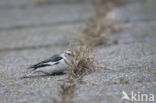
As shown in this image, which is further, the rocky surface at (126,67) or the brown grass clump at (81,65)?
the brown grass clump at (81,65)

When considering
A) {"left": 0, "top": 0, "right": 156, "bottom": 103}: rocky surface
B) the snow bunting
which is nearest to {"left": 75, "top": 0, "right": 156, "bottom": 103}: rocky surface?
{"left": 0, "top": 0, "right": 156, "bottom": 103}: rocky surface

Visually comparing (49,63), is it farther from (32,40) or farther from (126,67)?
(32,40)

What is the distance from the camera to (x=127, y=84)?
3.43 metres

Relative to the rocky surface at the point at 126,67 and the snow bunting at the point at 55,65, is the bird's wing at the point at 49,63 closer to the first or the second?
the snow bunting at the point at 55,65

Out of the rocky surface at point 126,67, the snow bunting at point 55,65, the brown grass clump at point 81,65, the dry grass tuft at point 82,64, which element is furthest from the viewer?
the snow bunting at point 55,65

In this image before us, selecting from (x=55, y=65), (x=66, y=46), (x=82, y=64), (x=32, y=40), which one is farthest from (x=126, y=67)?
(x=32, y=40)

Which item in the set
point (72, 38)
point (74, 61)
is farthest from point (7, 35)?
point (74, 61)

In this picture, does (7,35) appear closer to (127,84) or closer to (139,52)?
(139,52)

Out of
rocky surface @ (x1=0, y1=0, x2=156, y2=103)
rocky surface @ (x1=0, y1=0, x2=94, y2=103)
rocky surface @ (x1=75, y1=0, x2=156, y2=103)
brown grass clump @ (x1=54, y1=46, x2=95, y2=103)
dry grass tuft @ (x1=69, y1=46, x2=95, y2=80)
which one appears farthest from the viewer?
dry grass tuft @ (x1=69, y1=46, x2=95, y2=80)

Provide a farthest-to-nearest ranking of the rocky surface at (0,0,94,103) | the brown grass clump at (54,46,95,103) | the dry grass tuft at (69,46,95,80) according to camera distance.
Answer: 1. the dry grass tuft at (69,46,95,80)
2. the brown grass clump at (54,46,95,103)
3. the rocky surface at (0,0,94,103)

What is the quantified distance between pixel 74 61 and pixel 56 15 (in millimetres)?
5610

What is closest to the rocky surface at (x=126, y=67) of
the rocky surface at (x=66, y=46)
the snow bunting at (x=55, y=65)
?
the rocky surface at (x=66, y=46)

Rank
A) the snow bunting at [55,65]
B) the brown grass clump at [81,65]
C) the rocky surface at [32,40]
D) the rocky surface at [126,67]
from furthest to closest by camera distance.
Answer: the snow bunting at [55,65], the brown grass clump at [81,65], the rocky surface at [32,40], the rocky surface at [126,67]

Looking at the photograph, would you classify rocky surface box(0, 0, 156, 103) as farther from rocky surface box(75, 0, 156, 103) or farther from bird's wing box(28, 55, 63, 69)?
bird's wing box(28, 55, 63, 69)
